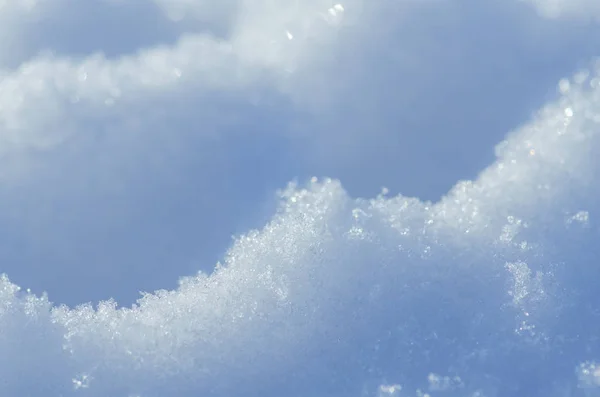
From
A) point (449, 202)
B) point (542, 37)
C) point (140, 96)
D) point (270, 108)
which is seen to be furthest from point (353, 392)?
point (542, 37)

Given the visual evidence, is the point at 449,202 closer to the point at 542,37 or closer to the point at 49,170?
the point at 542,37

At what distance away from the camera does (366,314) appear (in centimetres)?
226

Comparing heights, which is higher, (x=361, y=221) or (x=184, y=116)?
(x=184, y=116)

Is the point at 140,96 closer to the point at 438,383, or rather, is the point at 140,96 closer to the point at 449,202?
the point at 449,202

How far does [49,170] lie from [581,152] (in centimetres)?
164

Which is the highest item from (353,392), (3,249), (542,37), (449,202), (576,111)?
(542,37)

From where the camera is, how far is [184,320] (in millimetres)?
2240

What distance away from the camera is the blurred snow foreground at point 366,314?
2.21 m

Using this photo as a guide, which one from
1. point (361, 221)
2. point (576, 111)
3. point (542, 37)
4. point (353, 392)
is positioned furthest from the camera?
point (542, 37)

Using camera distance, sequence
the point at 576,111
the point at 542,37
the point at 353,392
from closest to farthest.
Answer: the point at 353,392 → the point at 576,111 → the point at 542,37

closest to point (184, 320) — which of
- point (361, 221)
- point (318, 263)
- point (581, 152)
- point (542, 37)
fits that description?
point (318, 263)

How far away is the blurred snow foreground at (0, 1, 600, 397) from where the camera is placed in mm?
2209

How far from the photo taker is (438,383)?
2199 mm

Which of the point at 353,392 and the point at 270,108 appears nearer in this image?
the point at 353,392
